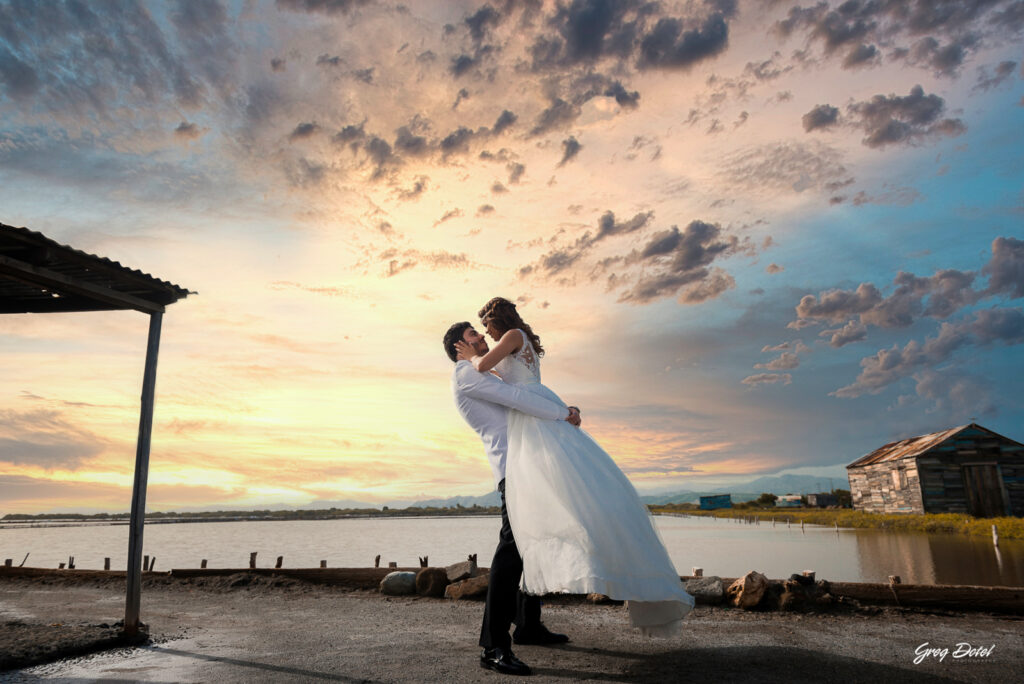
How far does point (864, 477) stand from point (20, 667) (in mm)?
40684

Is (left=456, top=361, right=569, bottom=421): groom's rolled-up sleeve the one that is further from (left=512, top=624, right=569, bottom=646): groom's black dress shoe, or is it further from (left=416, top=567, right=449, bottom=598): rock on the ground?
(left=416, top=567, right=449, bottom=598): rock on the ground

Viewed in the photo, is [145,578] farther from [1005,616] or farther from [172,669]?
[1005,616]

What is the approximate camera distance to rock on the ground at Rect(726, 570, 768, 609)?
22.3ft

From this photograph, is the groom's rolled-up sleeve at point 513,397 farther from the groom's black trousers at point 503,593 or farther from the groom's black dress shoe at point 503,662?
the groom's black dress shoe at point 503,662

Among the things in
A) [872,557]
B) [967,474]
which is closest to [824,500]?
[967,474]

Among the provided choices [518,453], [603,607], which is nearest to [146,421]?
[518,453]

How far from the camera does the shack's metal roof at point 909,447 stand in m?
29.5

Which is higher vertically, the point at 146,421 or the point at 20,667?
the point at 146,421

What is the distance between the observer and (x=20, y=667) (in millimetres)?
4559

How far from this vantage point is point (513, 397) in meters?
4.25

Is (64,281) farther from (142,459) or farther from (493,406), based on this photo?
(493,406)

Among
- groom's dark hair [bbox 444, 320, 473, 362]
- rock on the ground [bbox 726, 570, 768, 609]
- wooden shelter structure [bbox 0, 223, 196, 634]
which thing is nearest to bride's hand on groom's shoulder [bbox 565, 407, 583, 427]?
groom's dark hair [bbox 444, 320, 473, 362]

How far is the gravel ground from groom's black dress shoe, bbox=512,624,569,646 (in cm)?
13

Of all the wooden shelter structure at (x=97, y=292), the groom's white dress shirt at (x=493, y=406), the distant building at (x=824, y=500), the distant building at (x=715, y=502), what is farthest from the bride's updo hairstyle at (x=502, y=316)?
the distant building at (x=715, y=502)
